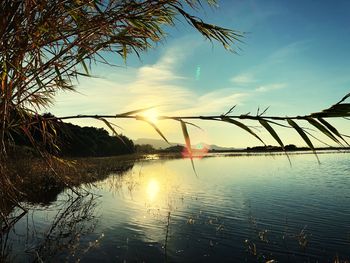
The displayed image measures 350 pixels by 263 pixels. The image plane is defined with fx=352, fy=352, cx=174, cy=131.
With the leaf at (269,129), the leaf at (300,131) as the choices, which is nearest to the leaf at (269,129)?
the leaf at (269,129)

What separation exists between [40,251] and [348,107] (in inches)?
330

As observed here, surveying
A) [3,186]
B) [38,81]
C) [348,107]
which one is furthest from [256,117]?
[3,186]

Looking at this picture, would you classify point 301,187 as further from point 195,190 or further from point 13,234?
point 13,234

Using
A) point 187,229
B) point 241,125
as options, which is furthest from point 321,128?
point 187,229

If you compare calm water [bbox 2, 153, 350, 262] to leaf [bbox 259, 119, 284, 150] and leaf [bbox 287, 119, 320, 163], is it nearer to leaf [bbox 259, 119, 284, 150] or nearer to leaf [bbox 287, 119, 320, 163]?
leaf [bbox 259, 119, 284, 150]

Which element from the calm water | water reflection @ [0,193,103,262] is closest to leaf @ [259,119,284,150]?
water reflection @ [0,193,103,262]

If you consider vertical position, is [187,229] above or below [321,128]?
below

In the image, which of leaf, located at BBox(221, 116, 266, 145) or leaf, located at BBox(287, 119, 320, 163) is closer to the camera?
leaf, located at BBox(287, 119, 320, 163)

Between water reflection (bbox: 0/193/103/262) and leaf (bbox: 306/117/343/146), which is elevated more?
leaf (bbox: 306/117/343/146)

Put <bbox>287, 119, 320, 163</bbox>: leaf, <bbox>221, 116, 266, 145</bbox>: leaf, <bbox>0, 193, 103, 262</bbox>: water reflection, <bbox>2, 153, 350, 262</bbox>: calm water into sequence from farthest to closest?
<bbox>2, 153, 350, 262</bbox>: calm water
<bbox>0, 193, 103, 262</bbox>: water reflection
<bbox>221, 116, 266, 145</bbox>: leaf
<bbox>287, 119, 320, 163</bbox>: leaf

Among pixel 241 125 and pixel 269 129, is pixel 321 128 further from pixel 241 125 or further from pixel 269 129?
pixel 241 125

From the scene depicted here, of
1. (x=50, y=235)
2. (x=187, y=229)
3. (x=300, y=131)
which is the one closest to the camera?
(x=300, y=131)

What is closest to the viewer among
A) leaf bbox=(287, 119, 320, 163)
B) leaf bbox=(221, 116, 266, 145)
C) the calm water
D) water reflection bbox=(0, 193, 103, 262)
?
leaf bbox=(287, 119, 320, 163)

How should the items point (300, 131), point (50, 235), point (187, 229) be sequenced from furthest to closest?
point (187, 229) < point (50, 235) < point (300, 131)
